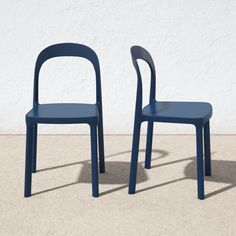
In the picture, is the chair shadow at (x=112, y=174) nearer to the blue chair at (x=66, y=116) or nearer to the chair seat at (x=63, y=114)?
the blue chair at (x=66, y=116)

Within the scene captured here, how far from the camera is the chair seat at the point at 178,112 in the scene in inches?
84.6

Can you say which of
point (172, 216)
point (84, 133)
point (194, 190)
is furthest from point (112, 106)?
point (172, 216)

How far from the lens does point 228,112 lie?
358 centimetres

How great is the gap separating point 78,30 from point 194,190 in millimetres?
1721

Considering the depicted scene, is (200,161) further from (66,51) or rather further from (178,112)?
(66,51)

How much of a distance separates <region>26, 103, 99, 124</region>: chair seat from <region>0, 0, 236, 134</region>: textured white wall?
1090mm

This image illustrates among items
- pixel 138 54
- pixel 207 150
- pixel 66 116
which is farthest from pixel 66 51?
pixel 207 150

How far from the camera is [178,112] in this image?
2268 millimetres

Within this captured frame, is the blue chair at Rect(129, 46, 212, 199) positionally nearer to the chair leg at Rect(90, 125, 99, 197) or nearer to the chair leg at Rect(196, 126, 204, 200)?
Result: the chair leg at Rect(196, 126, 204, 200)

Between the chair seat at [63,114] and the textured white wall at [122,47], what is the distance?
3.58 feet

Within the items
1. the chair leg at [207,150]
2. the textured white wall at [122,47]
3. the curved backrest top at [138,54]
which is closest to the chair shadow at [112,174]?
the chair leg at [207,150]

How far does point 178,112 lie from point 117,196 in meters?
0.53

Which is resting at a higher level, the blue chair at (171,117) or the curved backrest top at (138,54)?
the curved backrest top at (138,54)

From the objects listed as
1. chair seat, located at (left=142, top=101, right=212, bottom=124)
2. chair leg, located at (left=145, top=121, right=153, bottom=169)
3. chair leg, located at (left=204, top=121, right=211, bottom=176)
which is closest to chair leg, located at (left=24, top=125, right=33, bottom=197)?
chair seat, located at (left=142, top=101, right=212, bottom=124)
